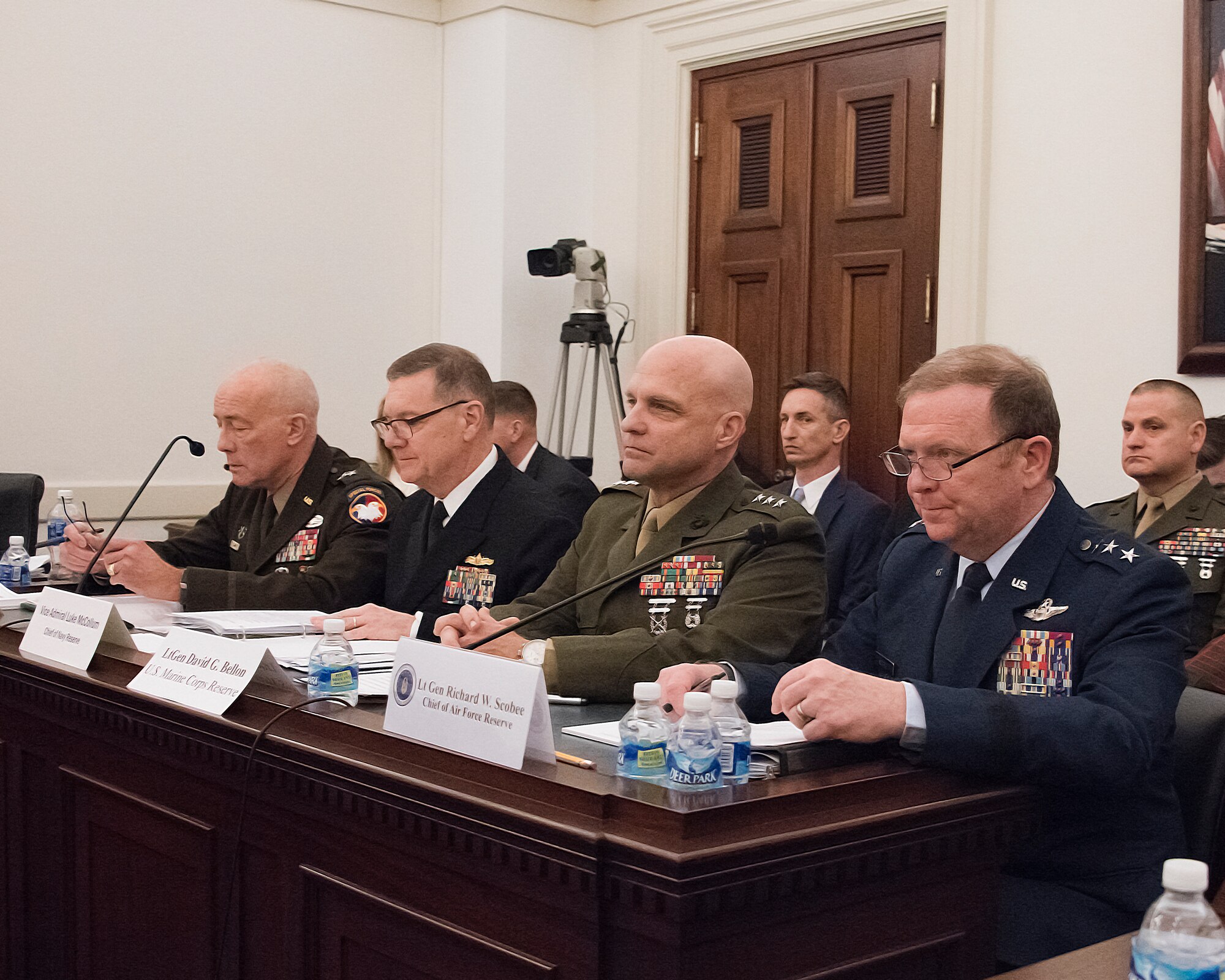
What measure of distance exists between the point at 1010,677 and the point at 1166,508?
2.50m

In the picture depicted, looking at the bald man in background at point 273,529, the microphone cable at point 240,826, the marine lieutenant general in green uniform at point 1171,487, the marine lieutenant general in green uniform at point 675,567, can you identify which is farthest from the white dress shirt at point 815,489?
the microphone cable at point 240,826

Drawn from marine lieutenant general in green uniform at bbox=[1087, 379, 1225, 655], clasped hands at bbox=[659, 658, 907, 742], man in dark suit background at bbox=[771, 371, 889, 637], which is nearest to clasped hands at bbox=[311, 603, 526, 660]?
clasped hands at bbox=[659, 658, 907, 742]

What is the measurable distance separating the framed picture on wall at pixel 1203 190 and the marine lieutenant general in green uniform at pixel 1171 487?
22 cm

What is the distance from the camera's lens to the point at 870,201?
523 centimetres

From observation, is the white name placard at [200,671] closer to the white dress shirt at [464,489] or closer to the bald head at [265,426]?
the white dress shirt at [464,489]

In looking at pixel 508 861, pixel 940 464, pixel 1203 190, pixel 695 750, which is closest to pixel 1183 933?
pixel 695 750

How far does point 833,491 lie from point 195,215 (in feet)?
9.38

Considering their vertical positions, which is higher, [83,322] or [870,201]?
[870,201]

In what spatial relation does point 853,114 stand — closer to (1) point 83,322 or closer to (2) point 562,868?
(1) point 83,322

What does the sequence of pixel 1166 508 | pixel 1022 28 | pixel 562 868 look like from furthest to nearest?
1. pixel 1022 28
2. pixel 1166 508
3. pixel 562 868

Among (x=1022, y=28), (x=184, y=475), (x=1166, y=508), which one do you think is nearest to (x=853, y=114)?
(x=1022, y=28)

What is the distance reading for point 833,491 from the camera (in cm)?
454

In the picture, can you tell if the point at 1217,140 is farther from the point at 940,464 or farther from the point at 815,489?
the point at 940,464

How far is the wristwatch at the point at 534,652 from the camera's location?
204 centimetres
